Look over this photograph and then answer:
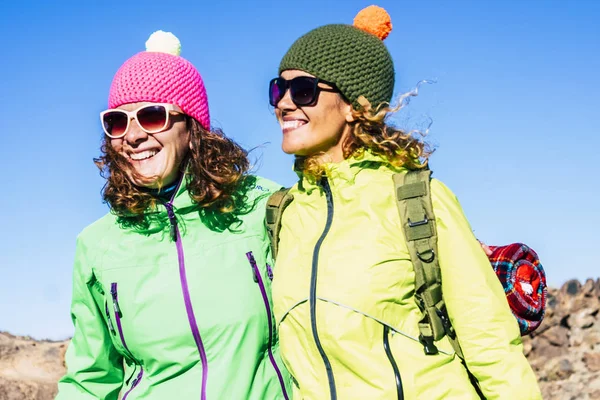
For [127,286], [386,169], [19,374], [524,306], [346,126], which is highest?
[346,126]

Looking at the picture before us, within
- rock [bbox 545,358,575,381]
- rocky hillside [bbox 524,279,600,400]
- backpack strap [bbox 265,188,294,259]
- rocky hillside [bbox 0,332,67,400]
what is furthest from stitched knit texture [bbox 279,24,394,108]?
rock [bbox 545,358,575,381]

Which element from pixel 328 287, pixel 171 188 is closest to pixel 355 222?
pixel 328 287

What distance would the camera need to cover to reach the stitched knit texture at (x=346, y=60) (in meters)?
3.47

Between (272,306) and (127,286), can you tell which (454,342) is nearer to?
(272,306)

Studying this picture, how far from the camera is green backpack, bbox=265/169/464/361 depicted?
301 cm

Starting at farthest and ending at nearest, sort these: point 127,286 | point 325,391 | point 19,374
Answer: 1. point 19,374
2. point 127,286
3. point 325,391

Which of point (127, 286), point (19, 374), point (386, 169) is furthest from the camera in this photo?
point (19, 374)

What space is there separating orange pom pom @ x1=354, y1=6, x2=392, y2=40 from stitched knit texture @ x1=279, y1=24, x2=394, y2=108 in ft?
0.21

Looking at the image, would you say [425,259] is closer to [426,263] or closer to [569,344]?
[426,263]

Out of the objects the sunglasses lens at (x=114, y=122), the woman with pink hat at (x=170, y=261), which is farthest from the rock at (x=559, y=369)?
the sunglasses lens at (x=114, y=122)

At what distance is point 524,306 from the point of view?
3396mm

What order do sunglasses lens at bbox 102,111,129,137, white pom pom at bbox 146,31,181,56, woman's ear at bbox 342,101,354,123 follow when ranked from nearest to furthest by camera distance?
woman's ear at bbox 342,101,354,123
sunglasses lens at bbox 102,111,129,137
white pom pom at bbox 146,31,181,56

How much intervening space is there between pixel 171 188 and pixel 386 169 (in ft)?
3.89

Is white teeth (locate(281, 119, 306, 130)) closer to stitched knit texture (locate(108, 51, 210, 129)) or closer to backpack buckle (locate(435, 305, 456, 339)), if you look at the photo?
stitched knit texture (locate(108, 51, 210, 129))
